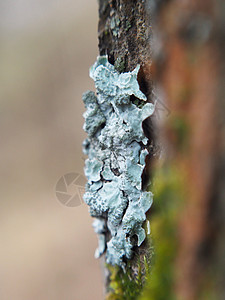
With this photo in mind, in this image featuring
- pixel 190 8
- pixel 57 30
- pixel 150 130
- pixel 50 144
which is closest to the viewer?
pixel 190 8

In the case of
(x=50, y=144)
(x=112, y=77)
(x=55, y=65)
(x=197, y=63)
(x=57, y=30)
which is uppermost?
(x=57, y=30)

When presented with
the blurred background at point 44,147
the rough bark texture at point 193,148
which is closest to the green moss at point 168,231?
the rough bark texture at point 193,148

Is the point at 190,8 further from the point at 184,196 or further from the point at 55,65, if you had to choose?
the point at 55,65

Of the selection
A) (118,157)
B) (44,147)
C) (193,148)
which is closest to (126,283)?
(118,157)

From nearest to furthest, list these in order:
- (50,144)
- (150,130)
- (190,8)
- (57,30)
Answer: (190,8)
(150,130)
(50,144)
(57,30)

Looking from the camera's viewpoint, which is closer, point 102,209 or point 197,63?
point 197,63

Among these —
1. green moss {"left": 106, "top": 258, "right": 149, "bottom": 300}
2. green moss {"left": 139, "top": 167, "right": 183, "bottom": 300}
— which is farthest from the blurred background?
green moss {"left": 139, "top": 167, "right": 183, "bottom": 300}

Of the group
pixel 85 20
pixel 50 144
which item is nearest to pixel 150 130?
pixel 50 144
